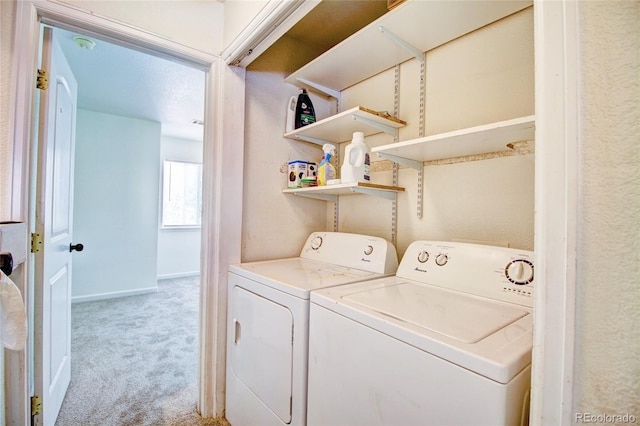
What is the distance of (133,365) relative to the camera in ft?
7.47

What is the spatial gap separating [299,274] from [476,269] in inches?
31.0

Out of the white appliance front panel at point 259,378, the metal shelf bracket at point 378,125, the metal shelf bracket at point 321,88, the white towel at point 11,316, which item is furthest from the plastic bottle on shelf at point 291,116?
the white towel at point 11,316

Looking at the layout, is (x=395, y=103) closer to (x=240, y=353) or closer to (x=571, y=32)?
(x=571, y=32)

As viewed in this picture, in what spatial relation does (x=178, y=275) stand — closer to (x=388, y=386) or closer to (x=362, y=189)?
(x=362, y=189)

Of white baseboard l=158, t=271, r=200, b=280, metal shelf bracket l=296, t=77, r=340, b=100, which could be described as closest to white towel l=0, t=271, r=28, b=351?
metal shelf bracket l=296, t=77, r=340, b=100

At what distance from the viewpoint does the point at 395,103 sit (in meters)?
1.69

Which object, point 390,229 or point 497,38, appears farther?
point 390,229

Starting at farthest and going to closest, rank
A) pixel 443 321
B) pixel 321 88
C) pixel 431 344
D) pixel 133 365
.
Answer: pixel 133 365 < pixel 321 88 < pixel 443 321 < pixel 431 344

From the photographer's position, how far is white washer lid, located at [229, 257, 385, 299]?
1200mm

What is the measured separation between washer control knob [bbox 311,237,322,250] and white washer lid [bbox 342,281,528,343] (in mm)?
764

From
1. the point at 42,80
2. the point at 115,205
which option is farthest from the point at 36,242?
the point at 115,205

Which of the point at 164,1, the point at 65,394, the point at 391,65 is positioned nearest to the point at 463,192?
the point at 391,65

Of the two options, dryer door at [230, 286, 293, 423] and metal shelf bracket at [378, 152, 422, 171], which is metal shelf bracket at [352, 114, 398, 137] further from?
dryer door at [230, 286, 293, 423]

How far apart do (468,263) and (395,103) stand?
3.36 feet
